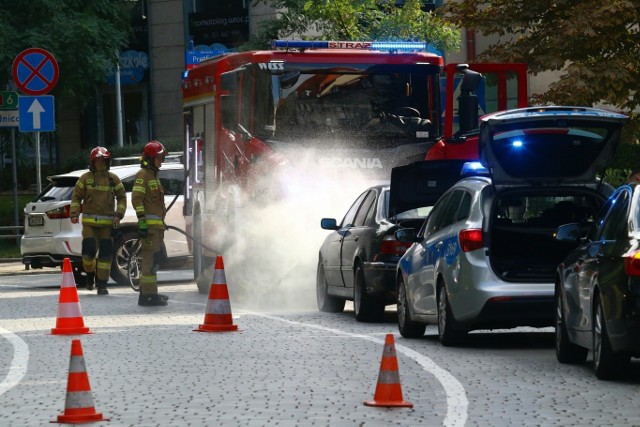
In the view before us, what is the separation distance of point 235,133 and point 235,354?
7.43m

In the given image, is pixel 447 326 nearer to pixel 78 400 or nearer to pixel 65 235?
pixel 78 400

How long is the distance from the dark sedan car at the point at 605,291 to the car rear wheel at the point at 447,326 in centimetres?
134

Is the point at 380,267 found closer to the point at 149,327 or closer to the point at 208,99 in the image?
the point at 149,327

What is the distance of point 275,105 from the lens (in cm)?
2041

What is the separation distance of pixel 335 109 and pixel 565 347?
8103mm

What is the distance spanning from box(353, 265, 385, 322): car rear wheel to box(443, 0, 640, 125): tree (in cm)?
962

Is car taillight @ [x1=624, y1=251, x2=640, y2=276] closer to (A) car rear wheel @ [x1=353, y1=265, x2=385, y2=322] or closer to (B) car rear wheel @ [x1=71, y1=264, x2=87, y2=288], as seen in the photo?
(A) car rear wheel @ [x1=353, y1=265, x2=385, y2=322]

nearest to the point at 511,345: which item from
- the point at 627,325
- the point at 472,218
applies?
the point at 472,218

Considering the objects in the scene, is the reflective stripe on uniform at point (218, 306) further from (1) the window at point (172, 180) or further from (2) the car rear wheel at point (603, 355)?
(1) the window at point (172, 180)

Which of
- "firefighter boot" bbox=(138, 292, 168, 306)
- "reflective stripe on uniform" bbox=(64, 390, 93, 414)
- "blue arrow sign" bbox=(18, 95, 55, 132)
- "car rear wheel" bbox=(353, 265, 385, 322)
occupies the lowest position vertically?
"firefighter boot" bbox=(138, 292, 168, 306)

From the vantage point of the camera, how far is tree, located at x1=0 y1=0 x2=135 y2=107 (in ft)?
124

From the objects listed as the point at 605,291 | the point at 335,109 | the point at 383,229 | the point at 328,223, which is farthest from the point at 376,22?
the point at 605,291

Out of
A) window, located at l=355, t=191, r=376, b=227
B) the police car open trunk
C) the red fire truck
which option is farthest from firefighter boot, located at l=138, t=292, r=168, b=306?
the police car open trunk

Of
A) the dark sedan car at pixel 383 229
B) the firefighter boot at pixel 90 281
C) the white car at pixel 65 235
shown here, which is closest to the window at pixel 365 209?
the dark sedan car at pixel 383 229
